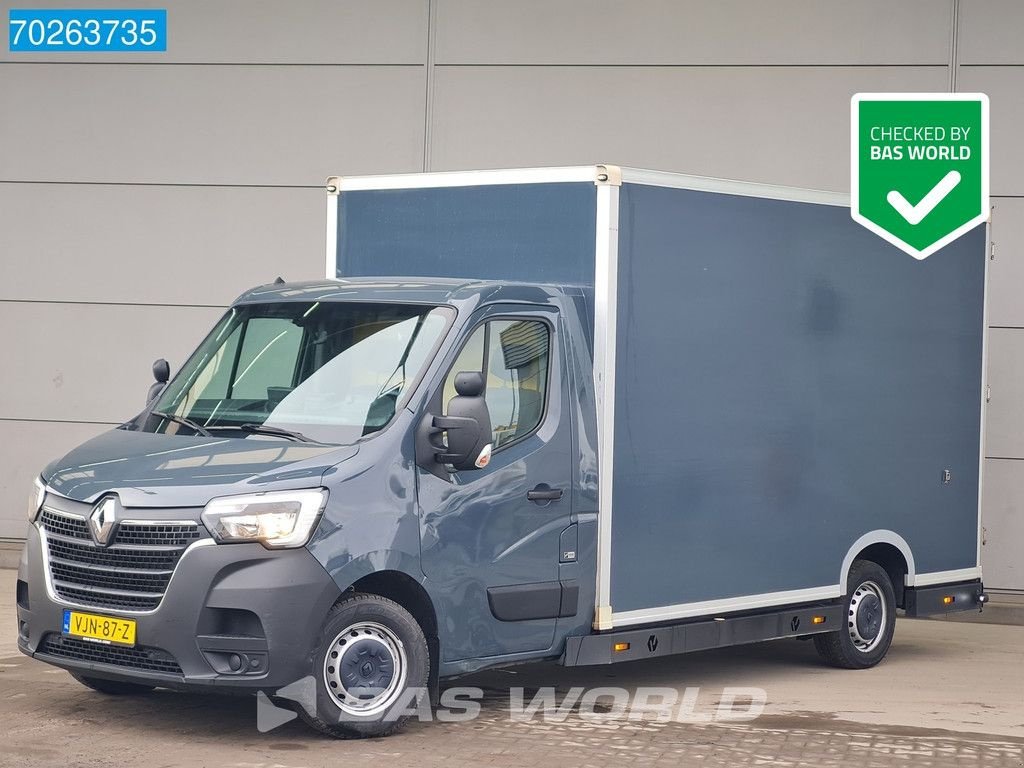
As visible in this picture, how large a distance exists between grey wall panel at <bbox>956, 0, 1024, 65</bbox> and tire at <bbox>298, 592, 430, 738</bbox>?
876 centimetres

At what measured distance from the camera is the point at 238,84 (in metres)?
15.5

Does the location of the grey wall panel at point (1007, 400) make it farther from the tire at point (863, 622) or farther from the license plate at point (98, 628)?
the license plate at point (98, 628)

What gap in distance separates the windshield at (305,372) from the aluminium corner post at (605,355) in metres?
0.97

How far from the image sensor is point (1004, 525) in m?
14.2

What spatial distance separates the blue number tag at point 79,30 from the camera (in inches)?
617

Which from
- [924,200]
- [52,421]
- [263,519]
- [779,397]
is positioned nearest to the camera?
[263,519]

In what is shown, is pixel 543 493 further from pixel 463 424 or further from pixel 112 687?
pixel 112 687

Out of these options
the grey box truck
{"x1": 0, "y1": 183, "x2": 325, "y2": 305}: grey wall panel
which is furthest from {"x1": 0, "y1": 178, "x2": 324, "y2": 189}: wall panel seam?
the grey box truck

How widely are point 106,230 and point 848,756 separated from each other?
10.1 metres

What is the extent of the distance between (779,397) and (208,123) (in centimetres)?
765

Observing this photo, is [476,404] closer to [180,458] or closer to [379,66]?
[180,458]

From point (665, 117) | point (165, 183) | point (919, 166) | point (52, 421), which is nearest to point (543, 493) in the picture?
point (919, 166)

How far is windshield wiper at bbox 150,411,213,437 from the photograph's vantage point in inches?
325

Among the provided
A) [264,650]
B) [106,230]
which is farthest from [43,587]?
[106,230]
